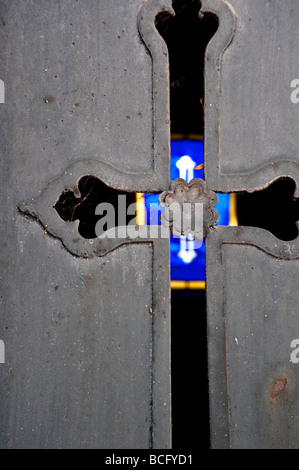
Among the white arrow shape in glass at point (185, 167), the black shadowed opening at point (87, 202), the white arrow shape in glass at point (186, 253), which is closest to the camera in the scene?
the black shadowed opening at point (87, 202)

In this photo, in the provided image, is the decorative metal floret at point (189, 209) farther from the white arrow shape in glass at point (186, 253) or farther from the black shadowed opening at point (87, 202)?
the white arrow shape in glass at point (186, 253)

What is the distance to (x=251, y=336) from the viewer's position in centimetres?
95

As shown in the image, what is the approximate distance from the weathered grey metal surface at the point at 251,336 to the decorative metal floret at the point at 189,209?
0.03 meters

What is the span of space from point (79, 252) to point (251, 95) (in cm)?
55

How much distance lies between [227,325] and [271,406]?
20 centimetres

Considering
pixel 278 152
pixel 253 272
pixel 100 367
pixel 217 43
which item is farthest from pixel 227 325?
pixel 217 43

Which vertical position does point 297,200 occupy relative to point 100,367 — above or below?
above

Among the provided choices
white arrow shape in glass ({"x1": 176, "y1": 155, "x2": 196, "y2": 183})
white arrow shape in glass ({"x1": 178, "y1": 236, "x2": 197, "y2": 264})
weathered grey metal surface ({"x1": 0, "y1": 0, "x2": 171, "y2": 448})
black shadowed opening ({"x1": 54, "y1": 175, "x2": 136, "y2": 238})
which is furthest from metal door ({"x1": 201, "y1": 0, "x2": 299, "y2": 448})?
white arrow shape in glass ({"x1": 178, "y1": 236, "x2": 197, "y2": 264})

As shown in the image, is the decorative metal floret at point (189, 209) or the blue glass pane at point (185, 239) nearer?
the decorative metal floret at point (189, 209)

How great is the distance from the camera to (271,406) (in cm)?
93

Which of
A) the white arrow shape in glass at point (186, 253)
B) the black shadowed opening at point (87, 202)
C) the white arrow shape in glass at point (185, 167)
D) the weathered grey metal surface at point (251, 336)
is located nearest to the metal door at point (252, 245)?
the weathered grey metal surface at point (251, 336)

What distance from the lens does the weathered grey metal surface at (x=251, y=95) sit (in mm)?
981

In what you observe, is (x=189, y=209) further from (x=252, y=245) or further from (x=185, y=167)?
(x=185, y=167)
